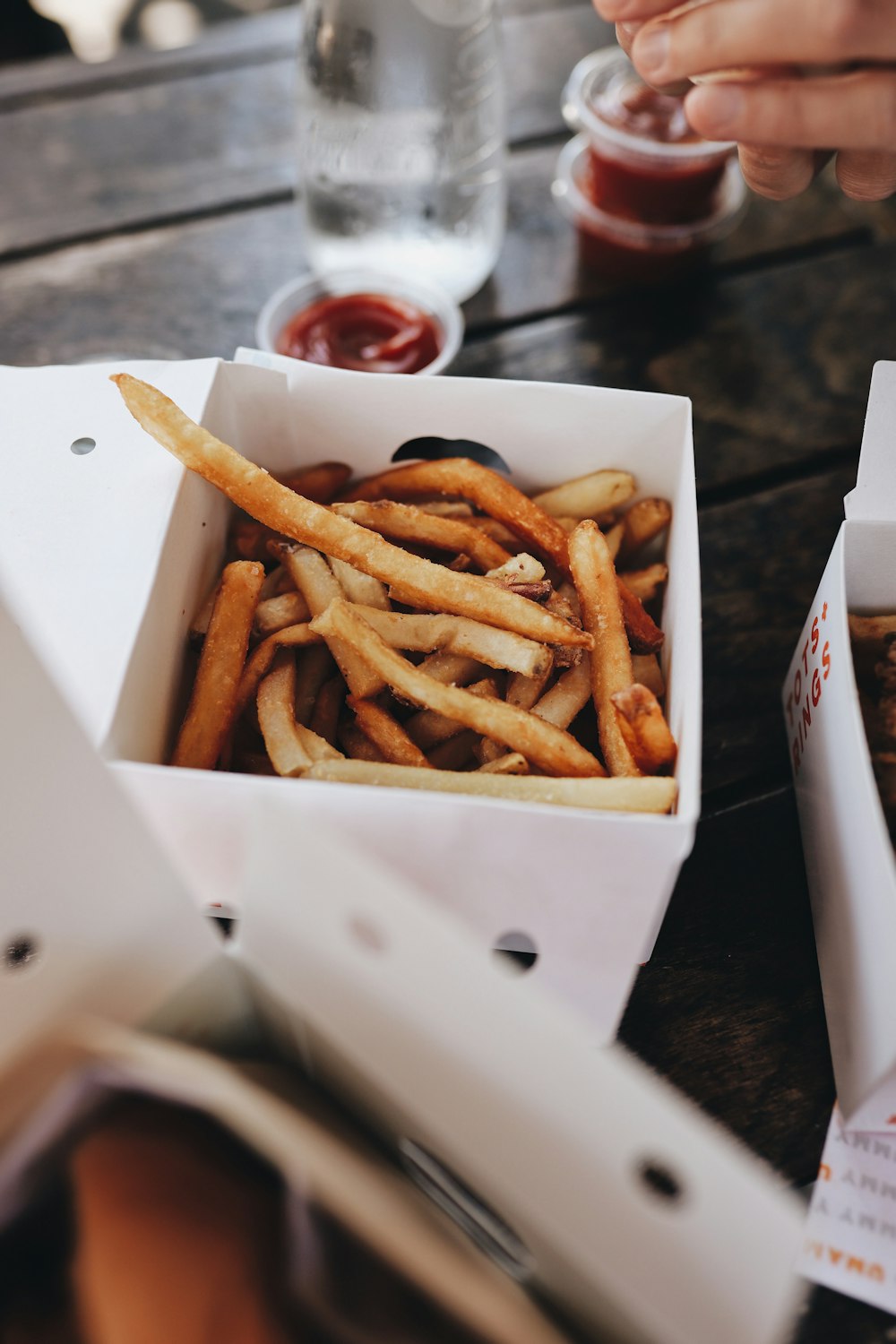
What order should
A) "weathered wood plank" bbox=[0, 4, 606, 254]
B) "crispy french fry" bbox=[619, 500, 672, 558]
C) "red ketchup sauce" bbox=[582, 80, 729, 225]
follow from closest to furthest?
1. "crispy french fry" bbox=[619, 500, 672, 558]
2. "red ketchup sauce" bbox=[582, 80, 729, 225]
3. "weathered wood plank" bbox=[0, 4, 606, 254]

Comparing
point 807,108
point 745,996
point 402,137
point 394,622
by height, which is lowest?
point 745,996

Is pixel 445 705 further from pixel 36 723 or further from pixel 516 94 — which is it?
pixel 516 94

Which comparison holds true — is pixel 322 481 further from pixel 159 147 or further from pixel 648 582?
pixel 159 147

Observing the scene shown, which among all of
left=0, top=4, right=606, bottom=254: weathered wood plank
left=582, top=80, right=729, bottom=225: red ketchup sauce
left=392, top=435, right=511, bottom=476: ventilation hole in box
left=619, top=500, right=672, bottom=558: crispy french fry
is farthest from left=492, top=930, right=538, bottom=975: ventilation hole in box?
left=0, top=4, right=606, bottom=254: weathered wood plank

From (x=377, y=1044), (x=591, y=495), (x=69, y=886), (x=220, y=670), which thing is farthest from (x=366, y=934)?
(x=591, y=495)

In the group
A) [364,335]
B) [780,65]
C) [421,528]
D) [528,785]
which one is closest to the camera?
[528,785]

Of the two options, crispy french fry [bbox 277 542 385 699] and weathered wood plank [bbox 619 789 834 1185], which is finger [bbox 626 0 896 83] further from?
weathered wood plank [bbox 619 789 834 1185]

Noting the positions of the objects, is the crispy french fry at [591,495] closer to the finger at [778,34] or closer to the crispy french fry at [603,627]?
the crispy french fry at [603,627]
